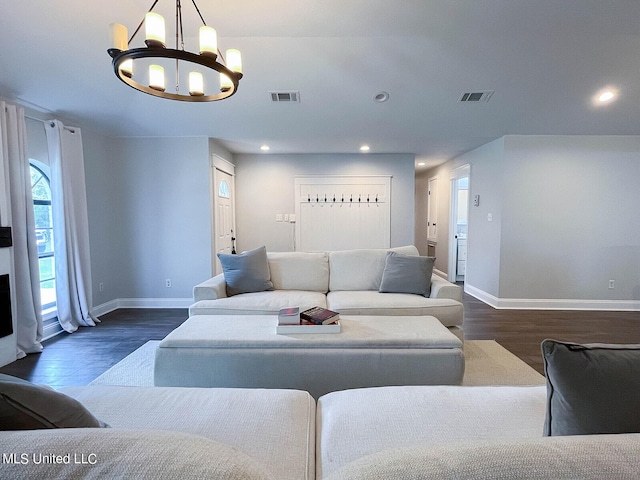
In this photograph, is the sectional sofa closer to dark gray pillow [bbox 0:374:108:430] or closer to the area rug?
dark gray pillow [bbox 0:374:108:430]

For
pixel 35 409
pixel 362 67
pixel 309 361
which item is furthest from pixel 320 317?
pixel 362 67

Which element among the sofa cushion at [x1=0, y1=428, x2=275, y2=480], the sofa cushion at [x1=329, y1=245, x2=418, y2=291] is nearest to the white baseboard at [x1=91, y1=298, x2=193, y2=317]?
the sofa cushion at [x1=329, y1=245, x2=418, y2=291]

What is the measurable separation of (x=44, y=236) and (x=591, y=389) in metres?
4.66

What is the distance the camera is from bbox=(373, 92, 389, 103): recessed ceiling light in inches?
136

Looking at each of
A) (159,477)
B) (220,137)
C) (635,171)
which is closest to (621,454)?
(159,477)

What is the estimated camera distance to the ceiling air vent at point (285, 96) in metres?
3.42

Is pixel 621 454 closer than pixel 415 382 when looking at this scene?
Yes

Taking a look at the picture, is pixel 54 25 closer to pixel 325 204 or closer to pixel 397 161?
pixel 325 204

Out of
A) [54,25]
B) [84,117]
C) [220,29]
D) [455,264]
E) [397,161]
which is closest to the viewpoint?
[54,25]

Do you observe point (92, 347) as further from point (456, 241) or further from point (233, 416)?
point (456, 241)

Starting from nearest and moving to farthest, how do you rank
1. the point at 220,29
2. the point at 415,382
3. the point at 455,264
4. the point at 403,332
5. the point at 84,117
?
1. the point at 415,382
2. the point at 403,332
3. the point at 220,29
4. the point at 84,117
5. the point at 455,264

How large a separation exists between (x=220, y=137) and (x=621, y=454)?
4566mm

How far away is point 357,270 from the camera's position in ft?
11.3

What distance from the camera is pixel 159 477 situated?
533 millimetres
